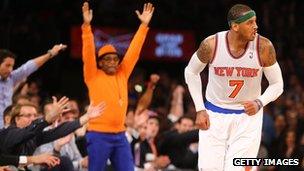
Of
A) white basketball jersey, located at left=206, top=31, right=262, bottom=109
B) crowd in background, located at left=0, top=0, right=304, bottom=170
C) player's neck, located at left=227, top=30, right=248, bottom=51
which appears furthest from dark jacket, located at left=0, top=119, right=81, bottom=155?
crowd in background, located at left=0, top=0, right=304, bottom=170

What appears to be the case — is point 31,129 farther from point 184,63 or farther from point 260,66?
point 184,63

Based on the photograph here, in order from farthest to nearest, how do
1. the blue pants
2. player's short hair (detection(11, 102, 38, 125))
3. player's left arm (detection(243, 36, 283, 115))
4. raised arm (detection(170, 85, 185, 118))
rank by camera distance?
raised arm (detection(170, 85, 185, 118)) < the blue pants < player's short hair (detection(11, 102, 38, 125)) < player's left arm (detection(243, 36, 283, 115))

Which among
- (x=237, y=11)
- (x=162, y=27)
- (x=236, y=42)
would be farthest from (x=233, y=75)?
(x=162, y=27)

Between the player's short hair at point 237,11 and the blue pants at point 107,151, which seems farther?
the blue pants at point 107,151

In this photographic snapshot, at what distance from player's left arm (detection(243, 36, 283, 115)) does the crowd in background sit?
16.1ft

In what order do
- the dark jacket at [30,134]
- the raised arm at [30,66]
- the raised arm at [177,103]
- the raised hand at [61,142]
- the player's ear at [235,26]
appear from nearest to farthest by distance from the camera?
the player's ear at [235,26] < the dark jacket at [30,134] < the raised hand at [61,142] < the raised arm at [30,66] < the raised arm at [177,103]

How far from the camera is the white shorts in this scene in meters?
7.79

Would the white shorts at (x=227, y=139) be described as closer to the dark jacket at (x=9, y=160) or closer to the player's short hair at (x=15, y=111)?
the dark jacket at (x=9, y=160)

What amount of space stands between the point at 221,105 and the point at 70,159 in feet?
7.14

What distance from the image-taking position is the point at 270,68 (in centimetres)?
775

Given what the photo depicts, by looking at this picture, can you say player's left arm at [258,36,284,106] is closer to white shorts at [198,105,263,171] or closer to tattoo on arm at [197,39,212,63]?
white shorts at [198,105,263,171]

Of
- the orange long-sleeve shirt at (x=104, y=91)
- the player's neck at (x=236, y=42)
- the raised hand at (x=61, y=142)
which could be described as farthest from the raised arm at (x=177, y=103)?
the player's neck at (x=236, y=42)

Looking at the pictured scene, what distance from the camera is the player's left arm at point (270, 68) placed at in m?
7.71

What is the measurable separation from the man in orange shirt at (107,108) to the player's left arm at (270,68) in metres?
1.98
